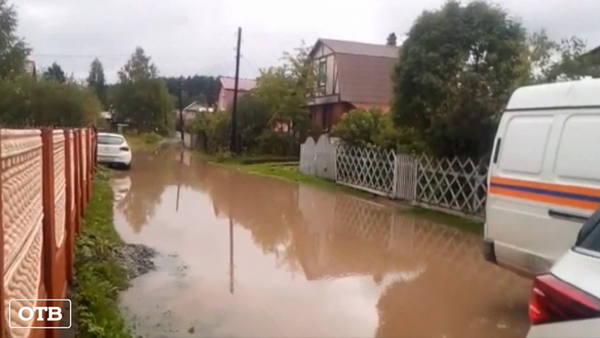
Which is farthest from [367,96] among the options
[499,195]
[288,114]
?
[499,195]

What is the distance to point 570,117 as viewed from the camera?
532 centimetres

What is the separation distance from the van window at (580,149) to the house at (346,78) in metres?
25.9

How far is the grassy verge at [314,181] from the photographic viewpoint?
11820 millimetres

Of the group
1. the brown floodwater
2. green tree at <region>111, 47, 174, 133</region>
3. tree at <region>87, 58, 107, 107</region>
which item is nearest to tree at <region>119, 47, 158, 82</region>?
green tree at <region>111, 47, 174, 133</region>

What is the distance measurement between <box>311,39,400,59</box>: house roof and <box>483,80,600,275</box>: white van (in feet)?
90.9

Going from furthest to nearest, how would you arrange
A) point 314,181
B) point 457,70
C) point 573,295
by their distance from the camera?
point 314,181, point 457,70, point 573,295

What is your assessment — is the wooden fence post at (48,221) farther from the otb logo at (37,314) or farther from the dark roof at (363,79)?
the dark roof at (363,79)

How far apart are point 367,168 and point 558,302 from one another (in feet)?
49.1

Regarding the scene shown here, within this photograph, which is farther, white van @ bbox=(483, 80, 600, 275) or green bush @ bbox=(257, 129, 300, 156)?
green bush @ bbox=(257, 129, 300, 156)

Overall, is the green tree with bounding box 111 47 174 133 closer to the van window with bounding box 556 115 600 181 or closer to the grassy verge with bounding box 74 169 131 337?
the grassy verge with bounding box 74 169 131 337

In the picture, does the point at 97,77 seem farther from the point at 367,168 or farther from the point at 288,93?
the point at 367,168

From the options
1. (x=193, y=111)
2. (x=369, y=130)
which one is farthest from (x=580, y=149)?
(x=193, y=111)

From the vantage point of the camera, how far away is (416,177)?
14547 mm

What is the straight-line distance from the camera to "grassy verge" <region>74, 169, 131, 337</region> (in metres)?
5.18
